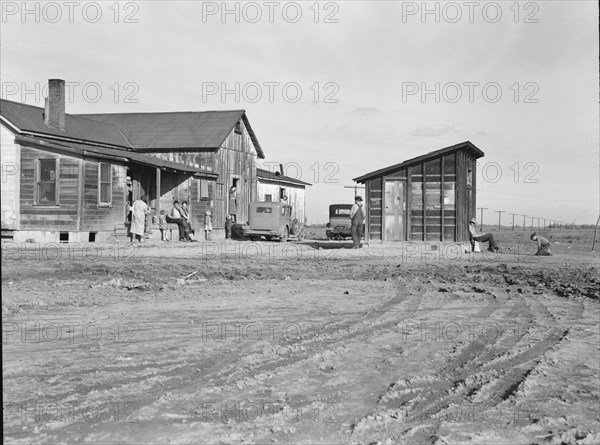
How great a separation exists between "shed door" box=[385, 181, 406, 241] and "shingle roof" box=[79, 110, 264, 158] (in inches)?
530

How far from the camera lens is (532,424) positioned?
4.55 m

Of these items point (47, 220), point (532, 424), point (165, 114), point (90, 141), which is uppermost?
point (165, 114)

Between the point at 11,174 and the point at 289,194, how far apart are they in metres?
28.0

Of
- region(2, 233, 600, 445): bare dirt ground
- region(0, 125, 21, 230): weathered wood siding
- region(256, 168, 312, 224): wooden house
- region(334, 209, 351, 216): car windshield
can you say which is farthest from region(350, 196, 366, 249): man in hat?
region(256, 168, 312, 224): wooden house

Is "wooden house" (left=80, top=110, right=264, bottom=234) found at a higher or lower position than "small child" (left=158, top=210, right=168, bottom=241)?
higher

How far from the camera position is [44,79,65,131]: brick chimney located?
27.7 meters

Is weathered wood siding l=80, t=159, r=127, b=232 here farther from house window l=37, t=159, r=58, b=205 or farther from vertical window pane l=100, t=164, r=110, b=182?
house window l=37, t=159, r=58, b=205

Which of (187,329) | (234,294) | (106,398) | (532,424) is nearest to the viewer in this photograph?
(532,424)

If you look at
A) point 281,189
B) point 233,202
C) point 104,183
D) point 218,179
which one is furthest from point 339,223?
point 104,183

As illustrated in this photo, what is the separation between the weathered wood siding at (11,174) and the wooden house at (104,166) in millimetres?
39

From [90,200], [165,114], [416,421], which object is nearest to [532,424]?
[416,421]

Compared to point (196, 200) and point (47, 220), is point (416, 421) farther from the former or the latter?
point (196, 200)

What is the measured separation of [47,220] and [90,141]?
675 cm

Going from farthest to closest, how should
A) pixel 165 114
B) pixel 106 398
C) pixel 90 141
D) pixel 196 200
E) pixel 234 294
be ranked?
pixel 165 114 → pixel 196 200 → pixel 90 141 → pixel 234 294 → pixel 106 398
